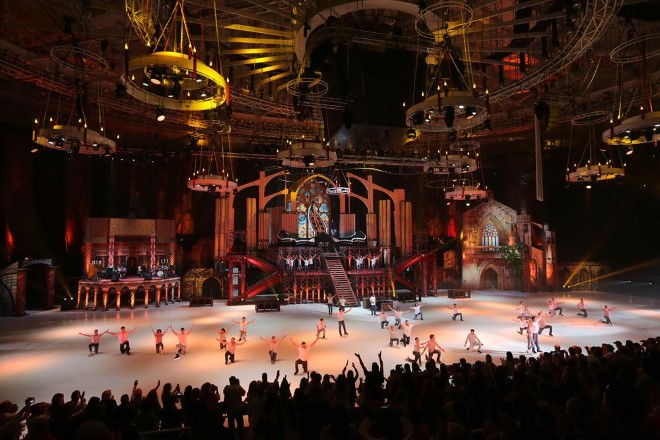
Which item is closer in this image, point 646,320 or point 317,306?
point 646,320

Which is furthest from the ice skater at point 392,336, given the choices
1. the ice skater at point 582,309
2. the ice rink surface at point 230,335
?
the ice skater at point 582,309

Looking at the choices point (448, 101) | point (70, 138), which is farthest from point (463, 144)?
point (70, 138)

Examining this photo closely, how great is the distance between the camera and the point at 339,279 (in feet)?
72.9

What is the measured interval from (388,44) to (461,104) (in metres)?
7.32

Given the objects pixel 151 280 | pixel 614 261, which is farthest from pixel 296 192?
pixel 614 261

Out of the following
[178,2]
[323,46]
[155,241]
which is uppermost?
[323,46]

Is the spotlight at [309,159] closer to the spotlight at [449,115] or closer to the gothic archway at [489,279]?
the spotlight at [449,115]

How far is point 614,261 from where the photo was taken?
2538cm

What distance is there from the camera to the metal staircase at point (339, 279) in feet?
68.8

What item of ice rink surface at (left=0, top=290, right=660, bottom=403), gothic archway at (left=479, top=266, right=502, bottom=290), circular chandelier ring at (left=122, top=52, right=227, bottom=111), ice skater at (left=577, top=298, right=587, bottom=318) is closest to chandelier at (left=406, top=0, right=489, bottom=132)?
circular chandelier ring at (left=122, top=52, right=227, bottom=111)

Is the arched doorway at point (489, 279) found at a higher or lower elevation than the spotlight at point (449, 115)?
lower

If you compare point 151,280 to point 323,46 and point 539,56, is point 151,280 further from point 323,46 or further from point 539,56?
point 539,56

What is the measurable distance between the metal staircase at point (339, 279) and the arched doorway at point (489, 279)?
11127 millimetres

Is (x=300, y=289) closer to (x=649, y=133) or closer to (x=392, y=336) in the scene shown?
(x=392, y=336)
